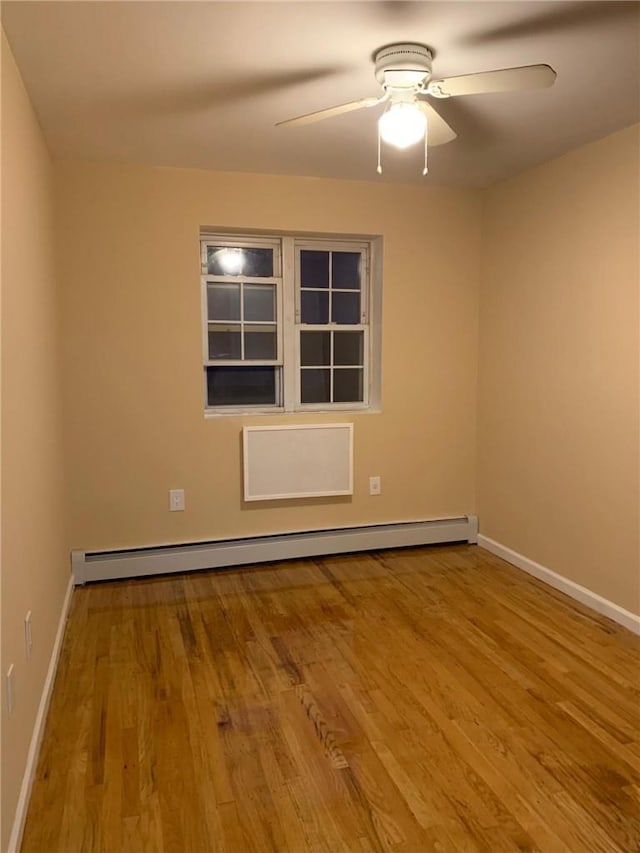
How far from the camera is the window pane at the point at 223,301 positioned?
4.11 metres

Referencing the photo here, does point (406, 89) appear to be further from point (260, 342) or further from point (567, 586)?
point (567, 586)

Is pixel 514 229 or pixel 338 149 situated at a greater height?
pixel 338 149

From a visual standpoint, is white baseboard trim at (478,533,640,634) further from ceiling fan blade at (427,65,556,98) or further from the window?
ceiling fan blade at (427,65,556,98)

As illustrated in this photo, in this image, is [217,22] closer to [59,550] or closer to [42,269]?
[42,269]

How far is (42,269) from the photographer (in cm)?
293

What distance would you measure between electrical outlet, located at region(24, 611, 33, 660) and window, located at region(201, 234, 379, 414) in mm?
2139

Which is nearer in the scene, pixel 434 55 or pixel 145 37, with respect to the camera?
pixel 145 37

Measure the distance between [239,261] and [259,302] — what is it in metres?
0.29

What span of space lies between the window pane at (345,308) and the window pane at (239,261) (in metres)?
0.48

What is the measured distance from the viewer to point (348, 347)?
443cm

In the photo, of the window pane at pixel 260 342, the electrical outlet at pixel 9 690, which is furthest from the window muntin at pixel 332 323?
the electrical outlet at pixel 9 690

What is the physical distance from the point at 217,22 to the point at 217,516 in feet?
9.14

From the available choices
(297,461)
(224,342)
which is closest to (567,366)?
(297,461)

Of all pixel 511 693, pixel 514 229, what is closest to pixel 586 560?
pixel 511 693
